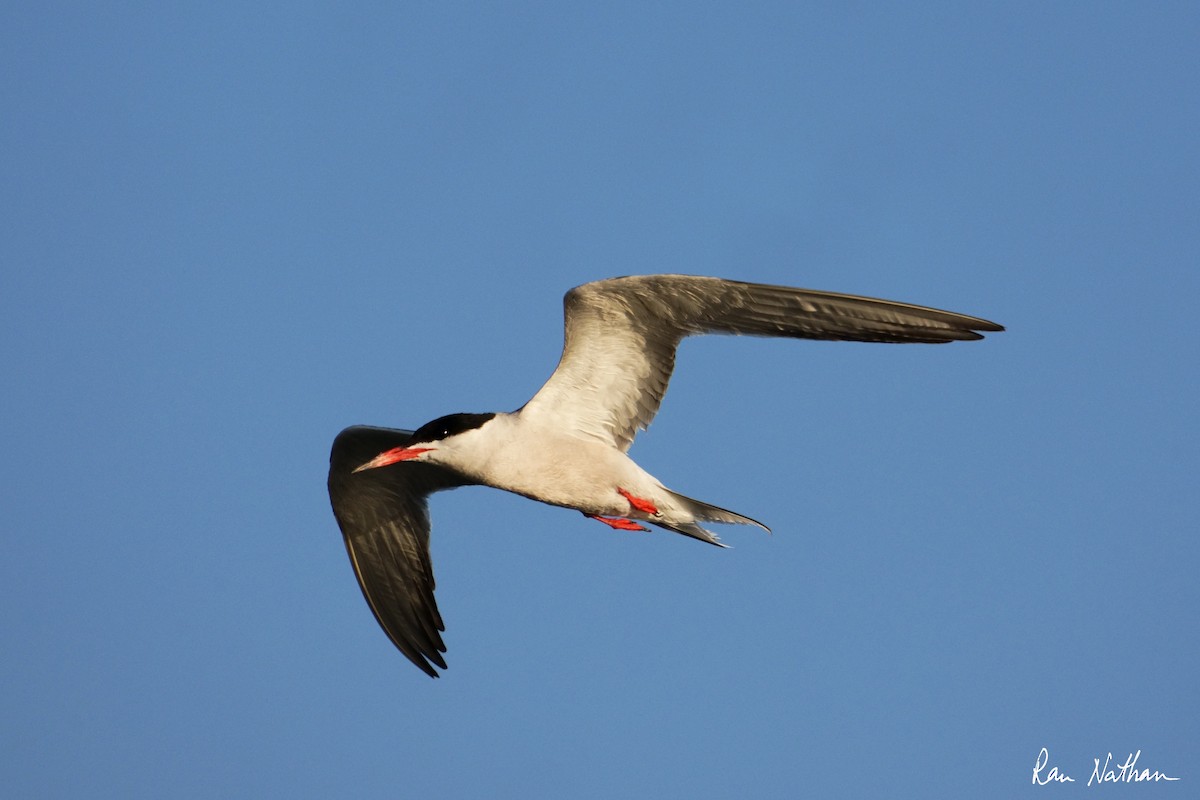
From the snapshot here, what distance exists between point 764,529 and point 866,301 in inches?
75.9

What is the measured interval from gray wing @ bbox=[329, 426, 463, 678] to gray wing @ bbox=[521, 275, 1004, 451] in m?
2.22

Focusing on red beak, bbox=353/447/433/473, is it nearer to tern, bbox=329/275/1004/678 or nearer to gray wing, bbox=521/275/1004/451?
tern, bbox=329/275/1004/678

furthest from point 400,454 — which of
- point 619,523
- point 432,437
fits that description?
point 619,523

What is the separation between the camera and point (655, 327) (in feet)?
28.2

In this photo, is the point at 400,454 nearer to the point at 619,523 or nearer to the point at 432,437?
the point at 432,437

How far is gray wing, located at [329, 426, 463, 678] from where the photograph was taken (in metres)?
10.7

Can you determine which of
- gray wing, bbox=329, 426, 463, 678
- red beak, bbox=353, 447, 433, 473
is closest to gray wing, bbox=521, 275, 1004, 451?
red beak, bbox=353, 447, 433, 473

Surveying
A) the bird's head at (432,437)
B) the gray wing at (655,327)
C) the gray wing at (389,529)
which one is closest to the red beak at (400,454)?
the bird's head at (432,437)

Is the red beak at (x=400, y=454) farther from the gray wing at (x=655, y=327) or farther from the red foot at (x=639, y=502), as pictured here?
the red foot at (x=639, y=502)

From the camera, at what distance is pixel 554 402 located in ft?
29.3

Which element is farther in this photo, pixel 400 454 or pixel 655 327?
pixel 400 454

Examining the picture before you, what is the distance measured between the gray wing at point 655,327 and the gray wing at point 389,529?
2223mm

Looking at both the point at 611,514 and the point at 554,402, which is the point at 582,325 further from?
the point at 611,514

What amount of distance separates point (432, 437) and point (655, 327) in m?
1.93
